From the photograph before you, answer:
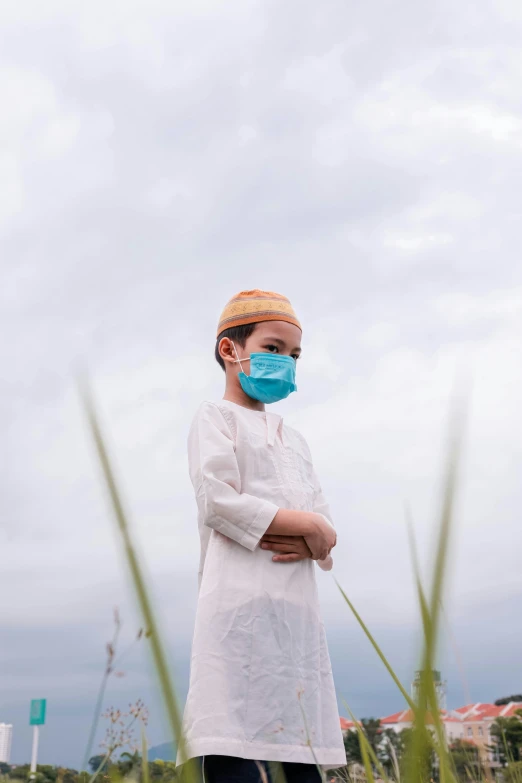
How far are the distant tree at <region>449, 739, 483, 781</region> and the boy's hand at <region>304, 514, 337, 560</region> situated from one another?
0.67m

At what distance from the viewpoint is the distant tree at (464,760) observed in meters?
1.47

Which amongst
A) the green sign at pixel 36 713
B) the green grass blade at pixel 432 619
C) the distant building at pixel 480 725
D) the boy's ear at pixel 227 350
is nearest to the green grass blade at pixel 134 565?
the green grass blade at pixel 432 619

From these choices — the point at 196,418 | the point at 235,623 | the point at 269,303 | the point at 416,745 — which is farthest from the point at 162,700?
the point at 269,303

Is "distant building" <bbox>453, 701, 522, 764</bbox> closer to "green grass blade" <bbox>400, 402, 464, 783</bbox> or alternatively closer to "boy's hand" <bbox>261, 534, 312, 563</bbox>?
"green grass blade" <bbox>400, 402, 464, 783</bbox>

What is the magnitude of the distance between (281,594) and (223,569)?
0.19 meters

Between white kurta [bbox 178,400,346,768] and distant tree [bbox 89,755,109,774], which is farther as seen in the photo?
white kurta [bbox 178,400,346,768]

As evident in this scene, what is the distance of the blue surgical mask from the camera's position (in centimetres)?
253

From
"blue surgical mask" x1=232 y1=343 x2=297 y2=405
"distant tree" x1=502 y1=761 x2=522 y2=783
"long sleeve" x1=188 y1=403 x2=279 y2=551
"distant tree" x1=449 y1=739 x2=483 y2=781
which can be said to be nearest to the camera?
"distant tree" x1=449 y1=739 x2=483 y2=781

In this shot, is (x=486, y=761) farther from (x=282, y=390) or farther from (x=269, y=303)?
(x=269, y=303)

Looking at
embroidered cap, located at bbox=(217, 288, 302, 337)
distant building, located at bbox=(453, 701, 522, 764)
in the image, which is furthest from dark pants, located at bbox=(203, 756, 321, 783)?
embroidered cap, located at bbox=(217, 288, 302, 337)

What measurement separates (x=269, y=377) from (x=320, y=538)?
0.58 metres

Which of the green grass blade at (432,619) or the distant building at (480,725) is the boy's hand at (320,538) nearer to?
the distant building at (480,725)

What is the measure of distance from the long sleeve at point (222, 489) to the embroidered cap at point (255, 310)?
1.31 ft

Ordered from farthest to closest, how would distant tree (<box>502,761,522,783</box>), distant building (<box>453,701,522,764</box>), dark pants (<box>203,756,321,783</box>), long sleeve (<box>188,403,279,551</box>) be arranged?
long sleeve (<box>188,403,279,551</box>) < dark pants (<box>203,756,321,783</box>) < distant tree (<box>502,761,522,783</box>) < distant building (<box>453,701,522,764</box>)
